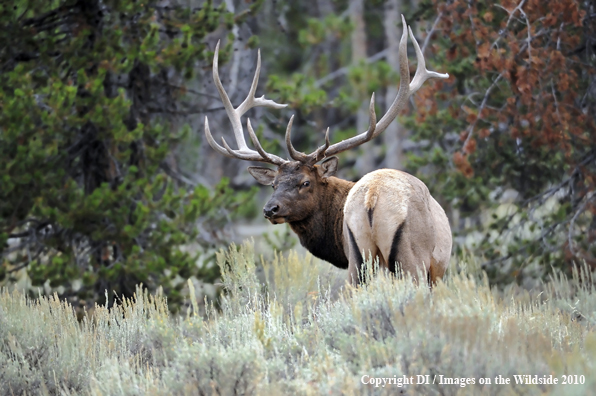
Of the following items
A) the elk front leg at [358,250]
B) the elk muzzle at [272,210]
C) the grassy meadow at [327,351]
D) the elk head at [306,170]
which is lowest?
the grassy meadow at [327,351]

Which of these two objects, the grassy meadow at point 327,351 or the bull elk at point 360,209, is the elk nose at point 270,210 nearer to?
the bull elk at point 360,209

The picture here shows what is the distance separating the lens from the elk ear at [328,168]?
6797 millimetres

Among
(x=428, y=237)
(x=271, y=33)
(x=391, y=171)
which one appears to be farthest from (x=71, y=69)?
(x=271, y=33)

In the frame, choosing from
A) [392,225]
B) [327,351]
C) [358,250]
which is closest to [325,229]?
[358,250]

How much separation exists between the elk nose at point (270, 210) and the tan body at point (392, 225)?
85 cm

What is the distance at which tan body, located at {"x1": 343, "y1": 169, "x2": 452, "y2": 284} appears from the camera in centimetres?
533

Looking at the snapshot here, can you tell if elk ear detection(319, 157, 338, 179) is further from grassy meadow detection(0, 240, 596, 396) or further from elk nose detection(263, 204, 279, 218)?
grassy meadow detection(0, 240, 596, 396)

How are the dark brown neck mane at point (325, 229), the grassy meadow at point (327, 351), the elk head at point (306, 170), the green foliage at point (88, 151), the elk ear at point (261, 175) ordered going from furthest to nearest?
the green foliage at point (88, 151), the elk ear at point (261, 175), the dark brown neck mane at point (325, 229), the elk head at point (306, 170), the grassy meadow at point (327, 351)

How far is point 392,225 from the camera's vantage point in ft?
17.4

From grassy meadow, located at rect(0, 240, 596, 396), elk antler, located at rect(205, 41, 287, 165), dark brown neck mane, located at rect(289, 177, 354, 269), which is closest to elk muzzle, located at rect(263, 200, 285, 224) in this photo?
dark brown neck mane, located at rect(289, 177, 354, 269)

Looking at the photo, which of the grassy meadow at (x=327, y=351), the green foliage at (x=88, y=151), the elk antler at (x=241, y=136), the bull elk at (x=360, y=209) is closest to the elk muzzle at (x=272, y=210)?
the bull elk at (x=360, y=209)

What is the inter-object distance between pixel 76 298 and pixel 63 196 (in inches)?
51.2

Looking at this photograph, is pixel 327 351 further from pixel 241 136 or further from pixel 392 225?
pixel 241 136

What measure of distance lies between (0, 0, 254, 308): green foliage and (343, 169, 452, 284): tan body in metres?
3.12
